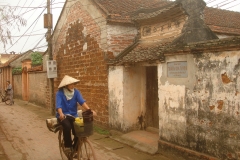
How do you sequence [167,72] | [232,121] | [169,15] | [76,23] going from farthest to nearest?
[76,23], [169,15], [167,72], [232,121]

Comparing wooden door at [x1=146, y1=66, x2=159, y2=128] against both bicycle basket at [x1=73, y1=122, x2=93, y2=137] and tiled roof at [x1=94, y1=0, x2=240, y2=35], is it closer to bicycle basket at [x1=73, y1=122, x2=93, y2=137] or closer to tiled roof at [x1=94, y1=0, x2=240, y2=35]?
tiled roof at [x1=94, y1=0, x2=240, y2=35]

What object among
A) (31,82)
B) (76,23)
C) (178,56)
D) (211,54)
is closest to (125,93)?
(178,56)

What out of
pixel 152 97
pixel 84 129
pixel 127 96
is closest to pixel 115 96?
pixel 127 96

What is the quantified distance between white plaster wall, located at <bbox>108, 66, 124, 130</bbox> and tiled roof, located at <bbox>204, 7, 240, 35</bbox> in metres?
5.37

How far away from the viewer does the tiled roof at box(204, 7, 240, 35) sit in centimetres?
1112

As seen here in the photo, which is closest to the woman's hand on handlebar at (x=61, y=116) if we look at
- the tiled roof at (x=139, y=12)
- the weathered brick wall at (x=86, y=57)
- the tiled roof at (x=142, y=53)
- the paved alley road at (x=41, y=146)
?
the paved alley road at (x=41, y=146)

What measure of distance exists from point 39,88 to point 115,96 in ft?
30.9

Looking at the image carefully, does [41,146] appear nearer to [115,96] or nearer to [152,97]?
[115,96]

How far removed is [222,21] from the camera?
12.7 m

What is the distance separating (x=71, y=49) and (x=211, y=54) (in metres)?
7.28

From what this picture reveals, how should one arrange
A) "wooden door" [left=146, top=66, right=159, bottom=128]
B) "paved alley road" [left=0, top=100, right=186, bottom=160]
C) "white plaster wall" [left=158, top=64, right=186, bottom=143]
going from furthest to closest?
1. "wooden door" [left=146, top=66, right=159, bottom=128]
2. "paved alley road" [left=0, top=100, right=186, bottom=160]
3. "white plaster wall" [left=158, top=64, right=186, bottom=143]

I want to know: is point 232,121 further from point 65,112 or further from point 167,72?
point 65,112

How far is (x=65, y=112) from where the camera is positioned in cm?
503

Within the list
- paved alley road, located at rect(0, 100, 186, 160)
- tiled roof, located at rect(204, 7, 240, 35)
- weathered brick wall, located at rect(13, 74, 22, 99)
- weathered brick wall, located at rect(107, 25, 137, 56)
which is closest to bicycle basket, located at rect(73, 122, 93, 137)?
paved alley road, located at rect(0, 100, 186, 160)
